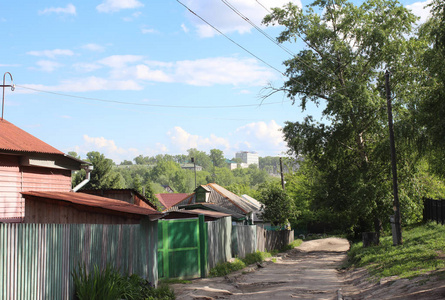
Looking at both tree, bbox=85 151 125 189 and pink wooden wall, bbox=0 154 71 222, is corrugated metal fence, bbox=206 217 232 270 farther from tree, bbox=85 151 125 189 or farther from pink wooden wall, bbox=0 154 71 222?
tree, bbox=85 151 125 189

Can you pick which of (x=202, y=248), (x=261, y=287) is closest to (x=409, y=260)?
(x=261, y=287)

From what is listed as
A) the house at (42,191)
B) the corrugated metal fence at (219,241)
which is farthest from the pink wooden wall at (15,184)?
the corrugated metal fence at (219,241)

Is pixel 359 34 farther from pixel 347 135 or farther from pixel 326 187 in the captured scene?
pixel 326 187

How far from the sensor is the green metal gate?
15.1 m

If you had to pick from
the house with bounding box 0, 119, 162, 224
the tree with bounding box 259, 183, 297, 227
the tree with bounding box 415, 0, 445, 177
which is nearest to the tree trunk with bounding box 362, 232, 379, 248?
the tree with bounding box 415, 0, 445, 177

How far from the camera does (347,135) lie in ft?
104

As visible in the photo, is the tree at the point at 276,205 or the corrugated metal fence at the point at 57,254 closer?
the corrugated metal fence at the point at 57,254

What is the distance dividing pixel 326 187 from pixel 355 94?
24.7ft

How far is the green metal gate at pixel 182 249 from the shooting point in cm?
1510

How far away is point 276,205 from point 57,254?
34.5 metres

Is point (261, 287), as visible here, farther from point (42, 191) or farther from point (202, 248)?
point (42, 191)

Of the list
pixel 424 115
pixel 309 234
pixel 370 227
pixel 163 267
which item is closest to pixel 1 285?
pixel 163 267

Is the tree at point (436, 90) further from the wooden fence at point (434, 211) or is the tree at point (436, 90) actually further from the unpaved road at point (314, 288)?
the wooden fence at point (434, 211)

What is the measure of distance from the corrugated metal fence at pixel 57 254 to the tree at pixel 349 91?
2102 cm
